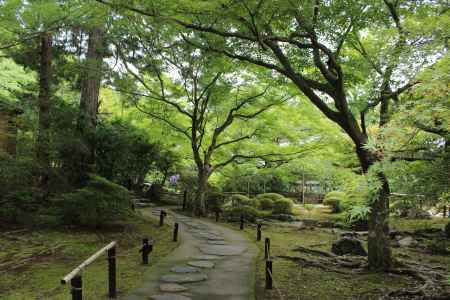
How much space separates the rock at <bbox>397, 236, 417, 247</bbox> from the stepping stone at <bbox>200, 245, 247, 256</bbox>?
6.11m

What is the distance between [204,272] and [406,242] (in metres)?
8.68

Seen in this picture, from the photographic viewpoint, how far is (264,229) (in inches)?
543

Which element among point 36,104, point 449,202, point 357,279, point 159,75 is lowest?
point 357,279

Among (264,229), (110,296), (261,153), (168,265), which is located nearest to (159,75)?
(261,153)

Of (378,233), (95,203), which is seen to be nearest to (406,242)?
(378,233)

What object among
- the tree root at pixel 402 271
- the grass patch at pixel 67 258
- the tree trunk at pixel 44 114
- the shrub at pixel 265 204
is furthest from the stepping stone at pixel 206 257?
the shrub at pixel 265 204

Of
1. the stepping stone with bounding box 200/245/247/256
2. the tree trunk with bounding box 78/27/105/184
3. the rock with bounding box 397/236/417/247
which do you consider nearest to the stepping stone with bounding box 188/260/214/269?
the stepping stone with bounding box 200/245/247/256

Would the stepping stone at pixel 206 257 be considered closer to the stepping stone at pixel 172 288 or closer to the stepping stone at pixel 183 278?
the stepping stone at pixel 183 278

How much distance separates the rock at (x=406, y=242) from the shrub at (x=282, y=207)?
691 cm

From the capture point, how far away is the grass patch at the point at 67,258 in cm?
535

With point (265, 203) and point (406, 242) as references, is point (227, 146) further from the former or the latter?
point (406, 242)

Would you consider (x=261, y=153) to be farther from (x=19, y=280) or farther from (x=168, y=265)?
(x=19, y=280)

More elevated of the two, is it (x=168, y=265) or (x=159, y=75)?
(x=159, y=75)

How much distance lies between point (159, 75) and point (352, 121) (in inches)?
337
